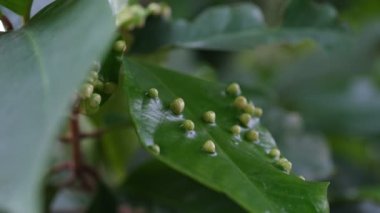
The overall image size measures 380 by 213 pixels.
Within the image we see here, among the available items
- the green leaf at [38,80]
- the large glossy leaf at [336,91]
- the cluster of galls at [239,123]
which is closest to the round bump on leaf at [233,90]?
the cluster of galls at [239,123]

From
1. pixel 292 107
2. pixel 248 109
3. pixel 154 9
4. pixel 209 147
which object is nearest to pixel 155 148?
pixel 209 147

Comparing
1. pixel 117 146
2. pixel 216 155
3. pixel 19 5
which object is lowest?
pixel 117 146

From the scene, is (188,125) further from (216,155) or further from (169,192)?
(169,192)

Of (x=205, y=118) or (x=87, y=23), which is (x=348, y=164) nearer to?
(x=205, y=118)

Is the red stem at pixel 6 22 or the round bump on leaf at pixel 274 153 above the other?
the red stem at pixel 6 22

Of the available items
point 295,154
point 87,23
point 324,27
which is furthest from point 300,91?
point 87,23

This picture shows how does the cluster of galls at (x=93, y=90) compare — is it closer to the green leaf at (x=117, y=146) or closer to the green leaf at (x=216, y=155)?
the green leaf at (x=216, y=155)
